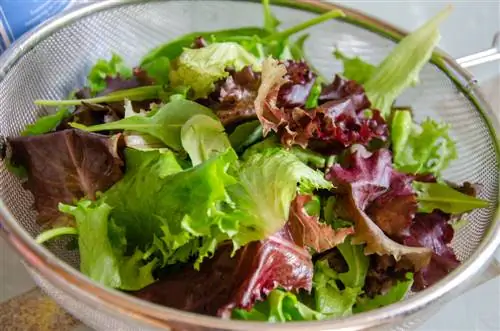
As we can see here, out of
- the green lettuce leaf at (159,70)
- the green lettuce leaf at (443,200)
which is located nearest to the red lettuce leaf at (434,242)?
the green lettuce leaf at (443,200)

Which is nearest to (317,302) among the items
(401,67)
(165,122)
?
(165,122)

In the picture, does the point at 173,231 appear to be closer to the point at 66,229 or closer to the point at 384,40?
the point at 66,229

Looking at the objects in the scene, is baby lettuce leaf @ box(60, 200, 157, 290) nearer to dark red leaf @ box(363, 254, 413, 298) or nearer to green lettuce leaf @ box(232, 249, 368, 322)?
green lettuce leaf @ box(232, 249, 368, 322)

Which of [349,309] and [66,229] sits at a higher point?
[66,229]

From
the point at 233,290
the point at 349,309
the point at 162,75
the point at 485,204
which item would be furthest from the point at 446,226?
the point at 162,75

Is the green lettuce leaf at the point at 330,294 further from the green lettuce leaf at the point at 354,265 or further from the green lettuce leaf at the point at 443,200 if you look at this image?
the green lettuce leaf at the point at 443,200

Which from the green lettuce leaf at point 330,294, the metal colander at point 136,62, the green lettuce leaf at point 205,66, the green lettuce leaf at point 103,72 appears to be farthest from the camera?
the green lettuce leaf at point 103,72
